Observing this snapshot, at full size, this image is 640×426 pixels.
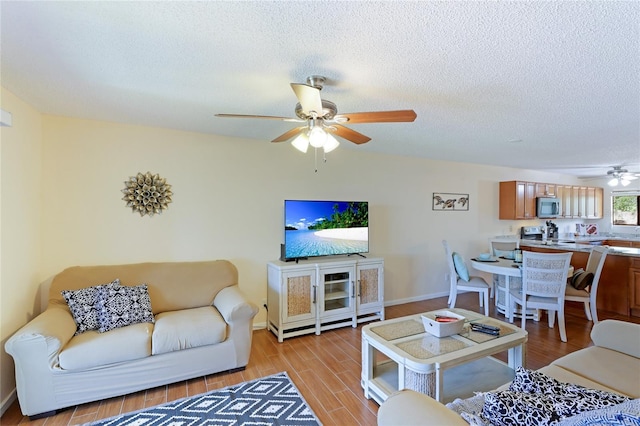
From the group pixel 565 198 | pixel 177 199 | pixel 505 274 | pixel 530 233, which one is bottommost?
pixel 505 274

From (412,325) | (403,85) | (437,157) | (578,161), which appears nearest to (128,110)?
(403,85)

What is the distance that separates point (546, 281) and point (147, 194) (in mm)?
4546

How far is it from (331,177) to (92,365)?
3171 millimetres

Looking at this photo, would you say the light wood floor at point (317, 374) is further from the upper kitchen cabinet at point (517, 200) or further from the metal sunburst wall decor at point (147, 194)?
the upper kitchen cabinet at point (517, 200)

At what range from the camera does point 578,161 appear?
5.12 metres

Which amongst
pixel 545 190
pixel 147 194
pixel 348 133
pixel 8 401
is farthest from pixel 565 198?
pixel 8 401

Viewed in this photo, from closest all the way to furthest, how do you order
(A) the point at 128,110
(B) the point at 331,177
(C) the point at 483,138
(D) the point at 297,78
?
(D) the point at 297,78 < (A) the point at 128,110 < (C) the point at 483,138 < (B) the point at 331,177

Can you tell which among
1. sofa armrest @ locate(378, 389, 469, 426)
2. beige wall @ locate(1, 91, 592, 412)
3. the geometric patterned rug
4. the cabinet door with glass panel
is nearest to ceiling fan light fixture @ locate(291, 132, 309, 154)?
beige wall @ locate(1, 91, 592, 412)

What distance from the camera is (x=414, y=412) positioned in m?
1.10

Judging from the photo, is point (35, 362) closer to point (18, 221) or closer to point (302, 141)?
point (18, 221)

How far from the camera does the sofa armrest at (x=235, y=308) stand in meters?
2.66

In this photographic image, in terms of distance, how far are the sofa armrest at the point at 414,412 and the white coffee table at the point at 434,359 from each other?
752 mm

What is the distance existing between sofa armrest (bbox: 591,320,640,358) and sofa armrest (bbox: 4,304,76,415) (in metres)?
3.92

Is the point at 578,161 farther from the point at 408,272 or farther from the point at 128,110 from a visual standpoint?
the point at 128,110
